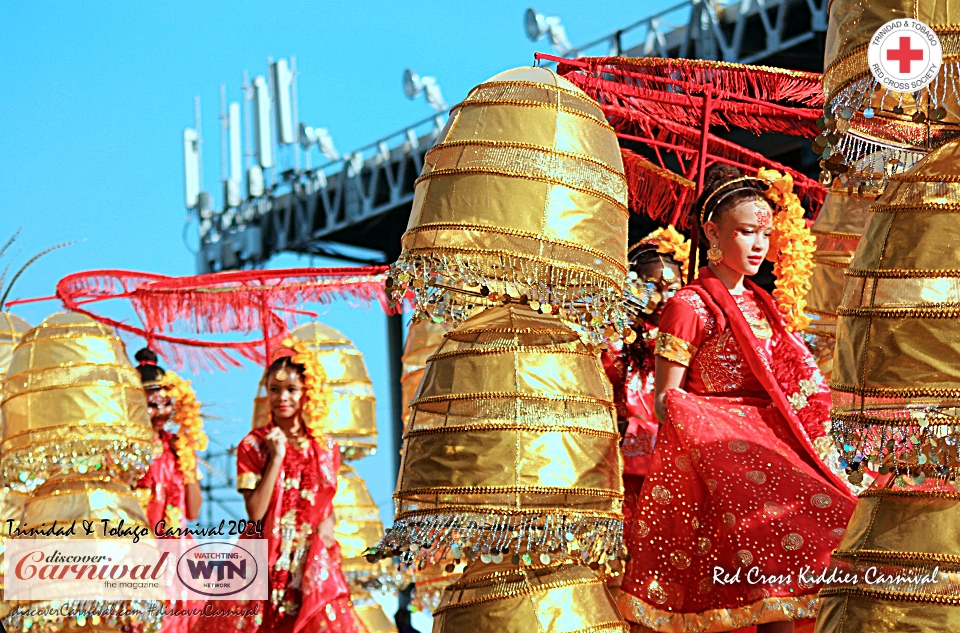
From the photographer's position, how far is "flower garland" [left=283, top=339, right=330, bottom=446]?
6.33 meters

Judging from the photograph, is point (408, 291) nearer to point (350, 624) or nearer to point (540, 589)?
point (540, 589)

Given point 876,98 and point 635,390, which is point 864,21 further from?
point 635,390

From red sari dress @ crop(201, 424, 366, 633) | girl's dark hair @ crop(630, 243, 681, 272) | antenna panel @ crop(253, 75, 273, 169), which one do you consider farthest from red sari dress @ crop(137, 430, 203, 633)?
antenna panel @ crop(253, 75, 273, 169)

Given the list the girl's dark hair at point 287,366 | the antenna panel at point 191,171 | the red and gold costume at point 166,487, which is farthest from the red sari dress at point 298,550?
the antenna panel at point 191,171

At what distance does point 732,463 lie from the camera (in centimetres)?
389

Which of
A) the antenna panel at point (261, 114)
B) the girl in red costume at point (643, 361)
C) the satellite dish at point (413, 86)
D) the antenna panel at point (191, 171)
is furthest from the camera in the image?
the antenna panel at point (191, 171)

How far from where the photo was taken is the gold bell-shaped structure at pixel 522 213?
3.61 meters

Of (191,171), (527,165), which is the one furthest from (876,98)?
(191,171)

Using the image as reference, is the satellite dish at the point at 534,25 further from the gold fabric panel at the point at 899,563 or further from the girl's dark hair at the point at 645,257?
the gold fabric panel at the point at 899,563

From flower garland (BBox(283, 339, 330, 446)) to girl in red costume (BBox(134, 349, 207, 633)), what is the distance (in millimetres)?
1289

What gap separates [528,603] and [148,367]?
4.52 m

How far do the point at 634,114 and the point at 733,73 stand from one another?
400mm

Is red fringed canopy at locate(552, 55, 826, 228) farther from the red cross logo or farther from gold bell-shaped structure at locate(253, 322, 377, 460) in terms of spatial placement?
gold bell-shaped structure at locate(253, 322, 377, 460)

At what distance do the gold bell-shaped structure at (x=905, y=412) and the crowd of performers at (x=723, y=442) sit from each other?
34.9 inches
